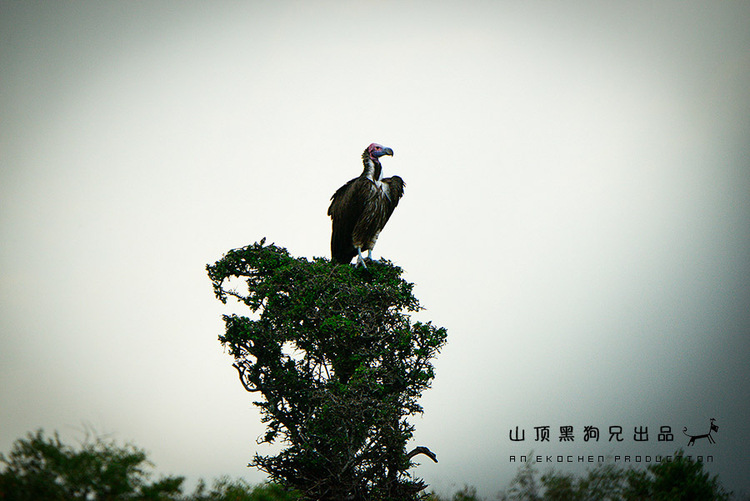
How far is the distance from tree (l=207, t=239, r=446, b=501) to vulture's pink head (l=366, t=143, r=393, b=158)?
3.77 meters

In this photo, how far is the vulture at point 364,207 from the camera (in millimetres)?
14469

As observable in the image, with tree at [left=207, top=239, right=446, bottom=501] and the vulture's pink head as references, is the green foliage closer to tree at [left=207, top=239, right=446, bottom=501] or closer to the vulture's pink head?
tree at [left=207, top=239, right=446, bottom=501]

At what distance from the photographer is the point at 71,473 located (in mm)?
7188

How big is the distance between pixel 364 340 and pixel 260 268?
277cm

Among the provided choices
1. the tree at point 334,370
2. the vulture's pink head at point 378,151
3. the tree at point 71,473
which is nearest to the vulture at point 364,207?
the vulture's pink head at point 378,151

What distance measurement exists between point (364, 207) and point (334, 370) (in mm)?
4434

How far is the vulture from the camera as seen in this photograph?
14469 mm

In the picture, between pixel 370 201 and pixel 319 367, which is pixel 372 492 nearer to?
pixel 319 367

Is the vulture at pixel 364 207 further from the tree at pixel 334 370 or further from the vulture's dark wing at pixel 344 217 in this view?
the tree at pixel 334 370

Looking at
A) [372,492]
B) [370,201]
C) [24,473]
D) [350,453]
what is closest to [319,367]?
[350,453]

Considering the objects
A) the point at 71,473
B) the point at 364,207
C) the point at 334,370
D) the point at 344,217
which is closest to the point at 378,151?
the point at 364,207

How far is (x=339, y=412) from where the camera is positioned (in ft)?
35.0

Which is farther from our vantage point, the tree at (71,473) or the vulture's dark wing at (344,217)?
the vulture's dark wing at (344,217)

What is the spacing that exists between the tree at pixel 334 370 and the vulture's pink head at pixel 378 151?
12.4 feet
